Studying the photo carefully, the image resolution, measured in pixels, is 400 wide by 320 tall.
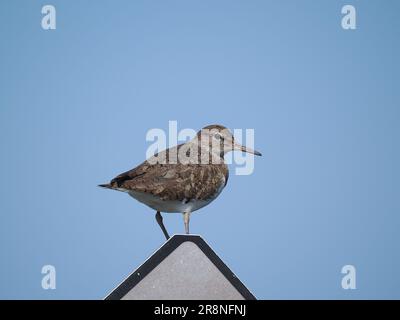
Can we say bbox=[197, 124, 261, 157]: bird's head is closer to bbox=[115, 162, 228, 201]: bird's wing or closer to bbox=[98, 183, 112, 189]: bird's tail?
bbox=[115, 162, 228, 201]: bird's wing

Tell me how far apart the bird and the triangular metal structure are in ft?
8.97

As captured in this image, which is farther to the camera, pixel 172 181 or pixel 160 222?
pixel 160 222

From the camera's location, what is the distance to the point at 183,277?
450 cm

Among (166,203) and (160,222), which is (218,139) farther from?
(166,203)

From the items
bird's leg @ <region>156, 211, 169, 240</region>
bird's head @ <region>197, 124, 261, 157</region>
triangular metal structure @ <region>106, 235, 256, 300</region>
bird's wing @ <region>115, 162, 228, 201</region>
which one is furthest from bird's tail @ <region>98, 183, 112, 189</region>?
triangular metal structure @ <region>106, 235, 256, 300</region>

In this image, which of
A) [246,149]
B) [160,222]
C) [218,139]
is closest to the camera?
[160,222]

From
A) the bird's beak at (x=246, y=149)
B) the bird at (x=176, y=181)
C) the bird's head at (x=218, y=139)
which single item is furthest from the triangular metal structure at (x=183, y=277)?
the bird's beak at (x=246, y=149)

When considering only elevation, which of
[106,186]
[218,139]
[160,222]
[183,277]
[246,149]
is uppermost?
[218,139]

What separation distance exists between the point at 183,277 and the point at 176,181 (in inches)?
122

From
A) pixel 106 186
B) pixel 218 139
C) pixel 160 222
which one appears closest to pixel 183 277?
pixel 106 186

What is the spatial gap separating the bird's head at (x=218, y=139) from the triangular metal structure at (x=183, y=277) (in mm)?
4625

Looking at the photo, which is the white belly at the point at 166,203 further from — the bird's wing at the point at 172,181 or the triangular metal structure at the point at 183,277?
the triangular metal structure at the point at 183,277
